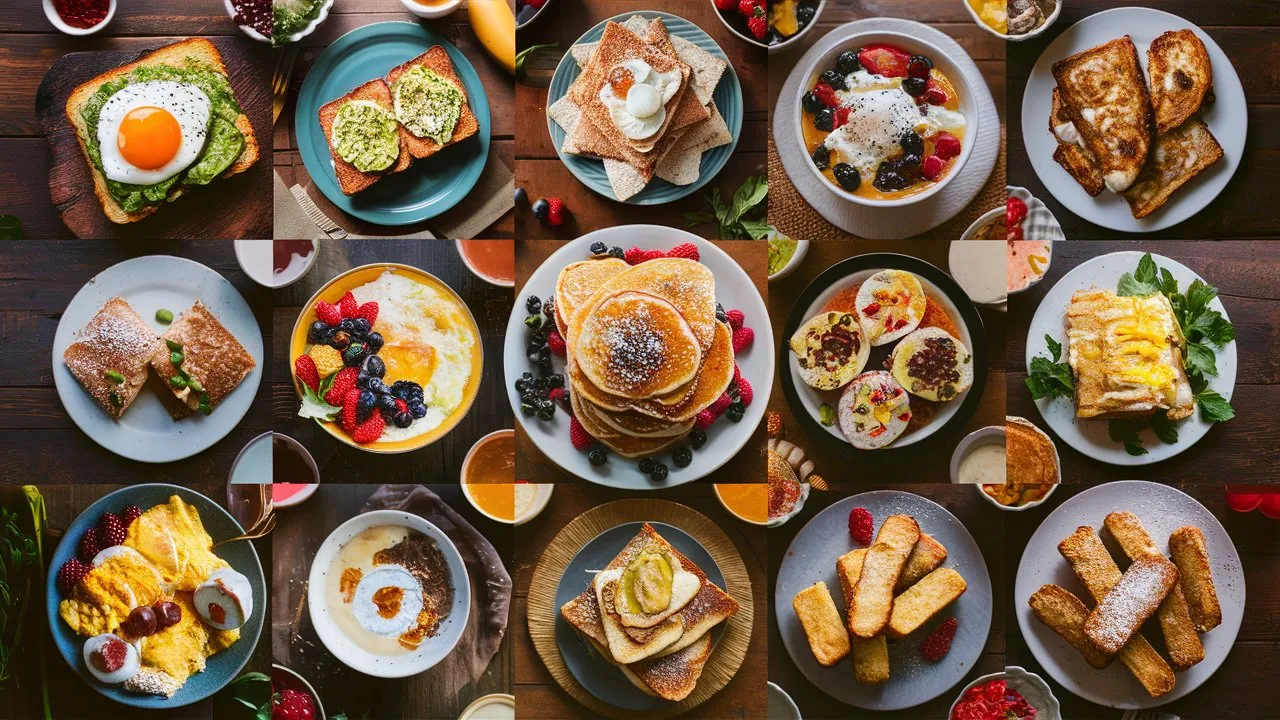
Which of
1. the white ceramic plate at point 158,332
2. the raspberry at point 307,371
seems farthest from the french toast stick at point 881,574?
the white ceramic plate at point 158,332

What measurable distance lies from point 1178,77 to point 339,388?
10.6 ft

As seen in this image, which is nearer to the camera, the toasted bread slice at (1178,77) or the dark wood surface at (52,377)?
the toasted bread slice at (1178,77)

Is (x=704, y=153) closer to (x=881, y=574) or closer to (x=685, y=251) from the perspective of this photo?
(x=685, y=251)

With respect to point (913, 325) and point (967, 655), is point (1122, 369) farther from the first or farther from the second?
point (967, 655)

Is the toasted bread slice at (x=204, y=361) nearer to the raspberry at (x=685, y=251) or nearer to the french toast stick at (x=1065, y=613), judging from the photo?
the raspberry at (x=685, y=251)

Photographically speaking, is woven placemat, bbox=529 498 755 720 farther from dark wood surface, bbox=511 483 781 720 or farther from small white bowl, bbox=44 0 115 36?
small white bowl, bbox=44 0 115 36

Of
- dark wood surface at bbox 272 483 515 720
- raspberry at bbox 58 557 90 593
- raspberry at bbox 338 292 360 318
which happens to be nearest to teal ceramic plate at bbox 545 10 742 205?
raspberry at bbox 338 292 360 318

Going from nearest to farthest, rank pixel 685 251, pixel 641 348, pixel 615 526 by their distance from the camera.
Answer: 1. pixel 641 348
2. pixel 685 251
3. pixel 615 526

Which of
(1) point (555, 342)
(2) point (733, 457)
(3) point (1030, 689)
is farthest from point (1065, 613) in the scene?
(1) point (555, 342)

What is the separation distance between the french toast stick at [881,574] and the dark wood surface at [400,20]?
175cm

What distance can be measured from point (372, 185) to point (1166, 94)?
2901 mm

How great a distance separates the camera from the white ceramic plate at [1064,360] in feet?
8.54

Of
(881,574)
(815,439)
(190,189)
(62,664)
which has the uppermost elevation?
(190,189)

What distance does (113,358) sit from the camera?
2576mm
